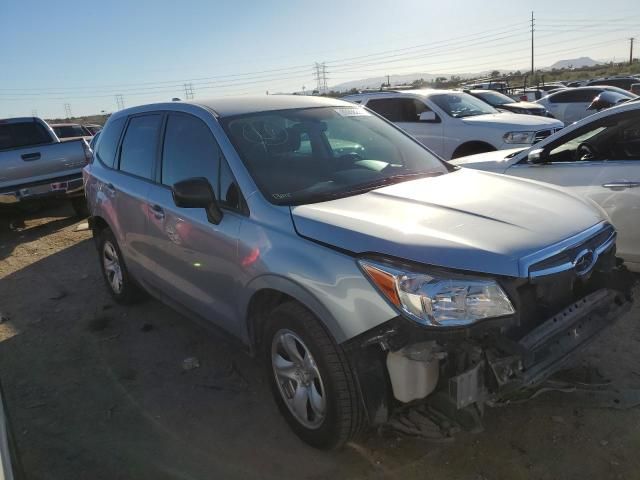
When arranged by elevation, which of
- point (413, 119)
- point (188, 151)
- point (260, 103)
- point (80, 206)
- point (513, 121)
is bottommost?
point (80, 206)

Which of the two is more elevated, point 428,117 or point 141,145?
point 141,145

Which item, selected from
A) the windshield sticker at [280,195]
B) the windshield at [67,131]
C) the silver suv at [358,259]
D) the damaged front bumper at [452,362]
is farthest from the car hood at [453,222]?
the windshield at [67,131]

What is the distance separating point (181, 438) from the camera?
3014 mm

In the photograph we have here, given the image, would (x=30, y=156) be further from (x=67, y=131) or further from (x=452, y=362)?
(x=67, y=131)

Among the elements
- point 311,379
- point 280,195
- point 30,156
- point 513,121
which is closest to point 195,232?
point 280,195

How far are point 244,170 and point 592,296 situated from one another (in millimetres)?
1971

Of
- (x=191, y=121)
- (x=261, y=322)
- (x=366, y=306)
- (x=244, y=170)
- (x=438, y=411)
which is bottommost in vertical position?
(x=438, y=411)

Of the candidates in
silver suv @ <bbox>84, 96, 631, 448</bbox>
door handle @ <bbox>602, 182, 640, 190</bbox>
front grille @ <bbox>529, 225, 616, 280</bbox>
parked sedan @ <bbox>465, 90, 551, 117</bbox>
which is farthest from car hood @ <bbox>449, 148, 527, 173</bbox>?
parked sedan @ <bbox>465, 90, 551, 117</bbox>

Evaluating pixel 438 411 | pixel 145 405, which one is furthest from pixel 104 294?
pixel 438 411

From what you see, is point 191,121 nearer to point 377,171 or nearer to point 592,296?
point 377,171

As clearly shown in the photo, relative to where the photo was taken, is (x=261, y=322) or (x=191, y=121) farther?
(x=191, y=121)

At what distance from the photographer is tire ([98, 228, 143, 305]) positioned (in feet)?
15.4

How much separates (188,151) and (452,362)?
2198mm

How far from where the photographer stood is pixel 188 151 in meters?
3.52
